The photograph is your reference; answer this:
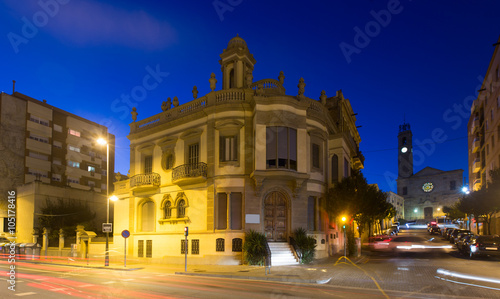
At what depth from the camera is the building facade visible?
24.7 meters

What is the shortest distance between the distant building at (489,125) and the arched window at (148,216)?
109 ft

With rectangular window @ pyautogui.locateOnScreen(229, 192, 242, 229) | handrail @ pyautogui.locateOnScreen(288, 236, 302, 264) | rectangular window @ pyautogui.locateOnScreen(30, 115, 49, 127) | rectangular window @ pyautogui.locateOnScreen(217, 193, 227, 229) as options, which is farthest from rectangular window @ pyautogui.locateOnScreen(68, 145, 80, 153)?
handrail @ pyautogui.locateOnScreen(288, 236, 302, 264)

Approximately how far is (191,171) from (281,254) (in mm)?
7803

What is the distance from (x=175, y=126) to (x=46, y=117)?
4023cm

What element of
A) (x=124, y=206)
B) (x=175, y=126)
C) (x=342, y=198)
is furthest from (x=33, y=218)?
(x=342, y=198)

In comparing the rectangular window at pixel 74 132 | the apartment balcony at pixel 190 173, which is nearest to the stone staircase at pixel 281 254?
the apartment balcony at pixel 190 173

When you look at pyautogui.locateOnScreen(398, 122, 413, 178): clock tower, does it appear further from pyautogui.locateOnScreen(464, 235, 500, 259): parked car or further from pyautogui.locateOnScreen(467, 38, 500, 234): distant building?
pyautogui.locateOnScreen(464, 235, 500, 259): parked car

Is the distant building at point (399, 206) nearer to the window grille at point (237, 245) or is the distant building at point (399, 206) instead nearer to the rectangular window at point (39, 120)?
the rectangular window at point (39, 120)

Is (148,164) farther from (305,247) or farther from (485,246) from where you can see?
(485,246)

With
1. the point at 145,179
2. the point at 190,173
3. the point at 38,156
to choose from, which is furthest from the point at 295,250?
the point at 38,156

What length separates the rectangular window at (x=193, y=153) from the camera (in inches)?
1071

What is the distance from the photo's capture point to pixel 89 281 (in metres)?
16.2

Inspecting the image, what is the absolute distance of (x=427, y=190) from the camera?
119m

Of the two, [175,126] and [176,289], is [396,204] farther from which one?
[176,289]
